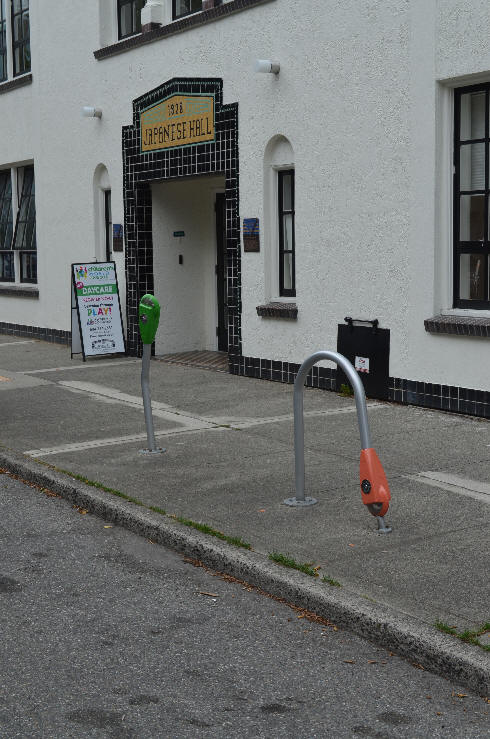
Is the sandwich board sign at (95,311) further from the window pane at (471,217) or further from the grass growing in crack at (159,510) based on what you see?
the grass growing in crack at (159,510)

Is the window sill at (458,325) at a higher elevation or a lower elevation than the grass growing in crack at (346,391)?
higher

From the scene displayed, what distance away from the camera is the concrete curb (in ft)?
13.6

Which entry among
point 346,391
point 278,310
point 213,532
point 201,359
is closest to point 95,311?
point 201,359

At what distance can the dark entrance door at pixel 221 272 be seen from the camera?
574 inches

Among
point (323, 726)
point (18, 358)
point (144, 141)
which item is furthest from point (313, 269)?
point (323, 726)

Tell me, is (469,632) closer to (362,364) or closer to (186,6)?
(362,364)

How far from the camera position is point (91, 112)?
1505 cm

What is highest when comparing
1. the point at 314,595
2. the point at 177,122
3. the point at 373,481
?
the point at 177,122

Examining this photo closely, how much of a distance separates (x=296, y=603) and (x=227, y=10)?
29.6 ft

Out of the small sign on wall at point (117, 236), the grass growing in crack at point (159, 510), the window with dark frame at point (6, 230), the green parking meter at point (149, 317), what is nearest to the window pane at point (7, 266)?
the window with dark frame at point (6, 230)

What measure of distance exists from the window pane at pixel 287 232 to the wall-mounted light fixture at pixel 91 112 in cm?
454

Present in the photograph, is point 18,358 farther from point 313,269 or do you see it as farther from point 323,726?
point 323,726

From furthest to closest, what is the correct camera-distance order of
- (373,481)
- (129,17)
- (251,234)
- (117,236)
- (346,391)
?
(117,236) < (129,17) < (251,234) < (346,391) < (373,481)

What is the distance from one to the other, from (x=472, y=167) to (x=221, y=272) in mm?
5856
